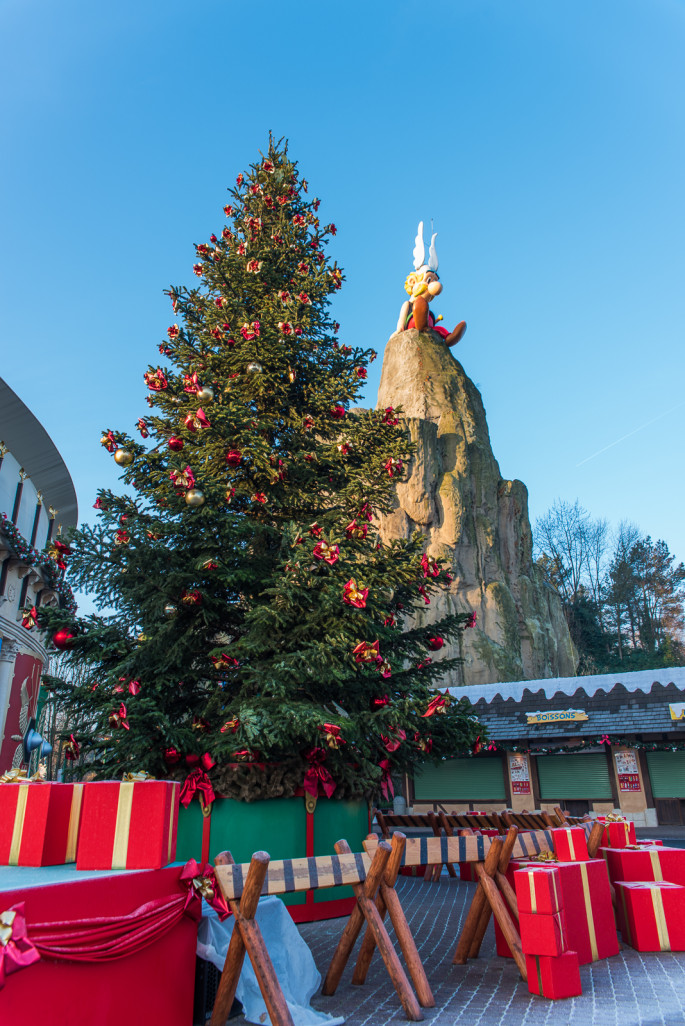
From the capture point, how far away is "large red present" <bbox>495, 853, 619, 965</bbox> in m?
5.61

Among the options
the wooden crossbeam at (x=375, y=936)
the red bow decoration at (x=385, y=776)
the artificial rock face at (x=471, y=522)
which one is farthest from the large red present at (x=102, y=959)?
the artificial rock face at (x=471, y=522)

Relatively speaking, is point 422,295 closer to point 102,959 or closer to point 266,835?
point 266,835

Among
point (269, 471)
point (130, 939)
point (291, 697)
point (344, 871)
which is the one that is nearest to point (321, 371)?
point (269, 471)

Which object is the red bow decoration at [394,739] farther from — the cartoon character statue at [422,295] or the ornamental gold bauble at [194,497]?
the cartoon character statue at [422,295]

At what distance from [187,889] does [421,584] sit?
5220mm

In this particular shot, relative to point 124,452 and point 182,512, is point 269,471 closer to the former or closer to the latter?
point 182,512

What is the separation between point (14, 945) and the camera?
3.05 metres

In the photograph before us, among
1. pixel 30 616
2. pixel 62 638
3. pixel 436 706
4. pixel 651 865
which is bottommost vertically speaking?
pixel 651 865

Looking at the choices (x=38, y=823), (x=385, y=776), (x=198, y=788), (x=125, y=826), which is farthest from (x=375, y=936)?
(x=385, y=776)

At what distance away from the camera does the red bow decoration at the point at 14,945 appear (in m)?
3.01

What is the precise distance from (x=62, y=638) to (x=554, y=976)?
5.78m

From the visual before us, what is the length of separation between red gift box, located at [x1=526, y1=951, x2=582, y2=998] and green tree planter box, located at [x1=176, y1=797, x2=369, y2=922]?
125 inches

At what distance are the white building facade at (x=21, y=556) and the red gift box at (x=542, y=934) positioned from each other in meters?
12.0

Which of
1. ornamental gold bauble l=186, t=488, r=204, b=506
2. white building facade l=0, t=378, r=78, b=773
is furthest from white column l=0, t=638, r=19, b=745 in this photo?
ornamental gold bauble l=186, t=488, r=204, b=506
